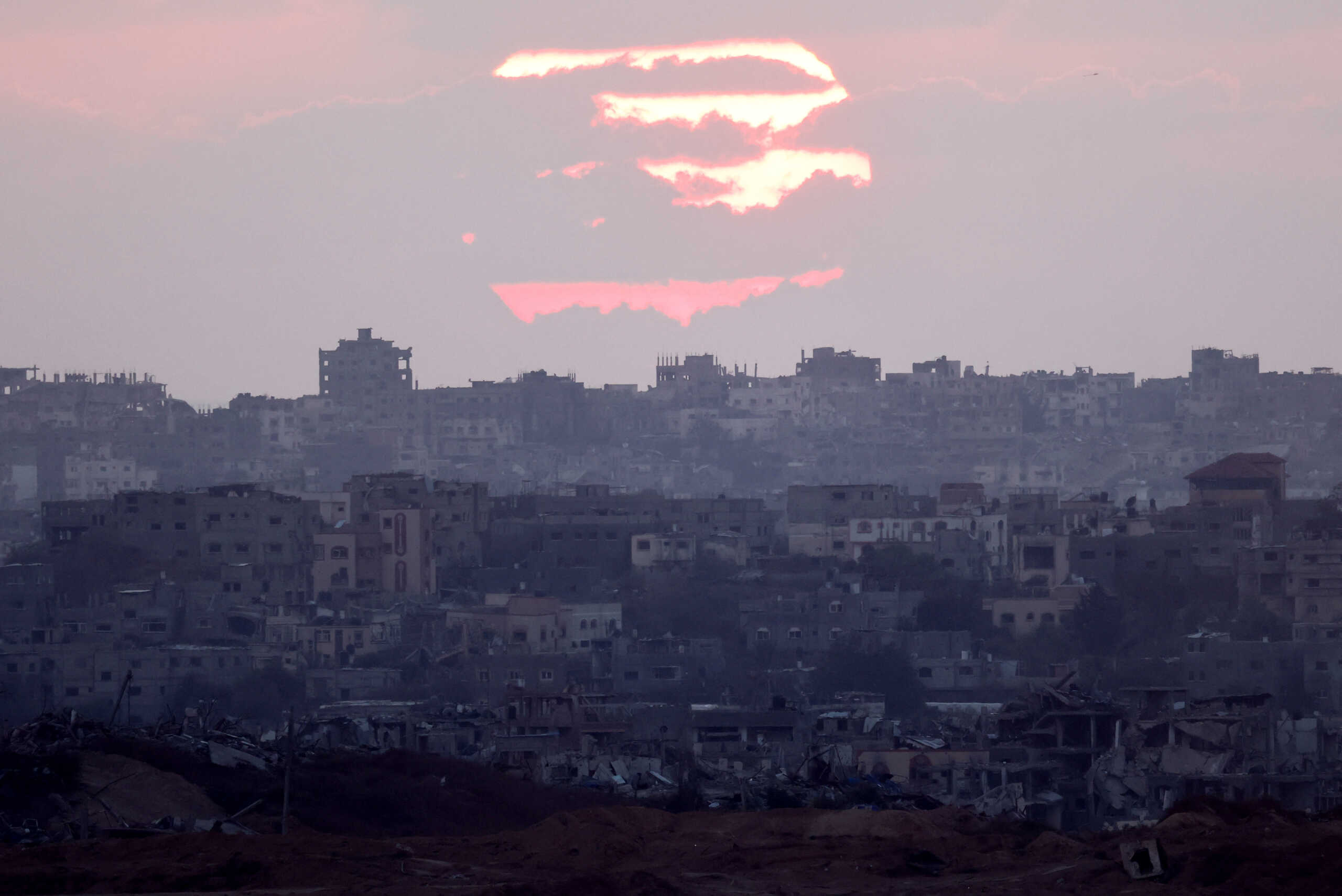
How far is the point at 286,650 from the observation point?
41.7 m

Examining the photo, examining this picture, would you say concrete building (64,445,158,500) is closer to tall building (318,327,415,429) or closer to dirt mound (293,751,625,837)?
tall building (318,327,415,429)

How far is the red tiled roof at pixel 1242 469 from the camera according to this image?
2012 inches

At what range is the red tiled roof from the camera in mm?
51094

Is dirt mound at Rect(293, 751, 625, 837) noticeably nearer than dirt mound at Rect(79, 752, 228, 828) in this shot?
No

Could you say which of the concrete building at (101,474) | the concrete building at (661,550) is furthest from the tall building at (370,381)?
the concrete building at (661,550)

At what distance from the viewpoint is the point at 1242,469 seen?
5119cm

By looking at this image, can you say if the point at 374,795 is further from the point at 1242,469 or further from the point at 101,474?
the point at 101,474

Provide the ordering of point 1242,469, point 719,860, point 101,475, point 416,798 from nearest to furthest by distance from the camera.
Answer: point 719,860
point 416,798
point 1242,469
point 101,475

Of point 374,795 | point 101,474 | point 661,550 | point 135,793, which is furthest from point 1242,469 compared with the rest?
point 101,474

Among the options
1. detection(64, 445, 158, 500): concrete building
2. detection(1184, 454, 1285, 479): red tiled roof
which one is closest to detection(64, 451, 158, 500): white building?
detection(64, 445, 158, 500): concrete building

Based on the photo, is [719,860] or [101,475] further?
[101,475]

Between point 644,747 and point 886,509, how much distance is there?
23.9 metres

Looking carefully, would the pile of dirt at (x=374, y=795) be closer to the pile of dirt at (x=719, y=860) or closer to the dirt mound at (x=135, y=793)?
the dirt mound at (x=135, y=793)

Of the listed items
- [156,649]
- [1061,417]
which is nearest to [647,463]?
[1061,417]
